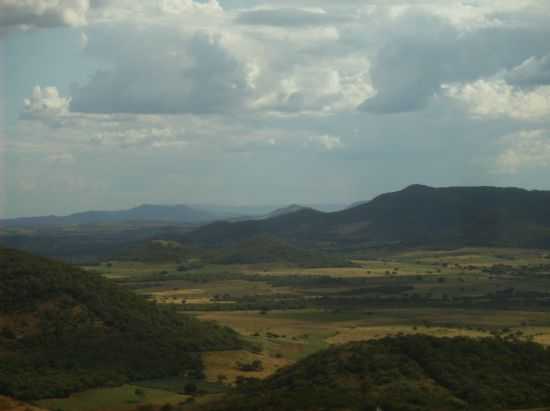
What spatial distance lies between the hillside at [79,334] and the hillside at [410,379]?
75.8 feet

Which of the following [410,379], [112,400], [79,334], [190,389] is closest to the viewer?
[410,379]

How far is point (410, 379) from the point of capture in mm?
92625

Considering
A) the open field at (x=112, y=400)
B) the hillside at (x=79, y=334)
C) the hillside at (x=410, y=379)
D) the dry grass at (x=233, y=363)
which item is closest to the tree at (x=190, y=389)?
the open field at (x=112, y=400)

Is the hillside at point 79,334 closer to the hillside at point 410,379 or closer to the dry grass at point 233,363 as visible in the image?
the dry grass at point 233,363

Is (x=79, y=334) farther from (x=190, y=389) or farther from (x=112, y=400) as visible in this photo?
(x=190, y=389)

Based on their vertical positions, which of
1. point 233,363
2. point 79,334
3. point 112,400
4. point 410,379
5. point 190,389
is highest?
point 79,334

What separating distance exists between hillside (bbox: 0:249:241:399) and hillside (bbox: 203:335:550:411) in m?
23.1

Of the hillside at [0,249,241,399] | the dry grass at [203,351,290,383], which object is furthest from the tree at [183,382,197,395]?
the hillside at [0,249,241,399]

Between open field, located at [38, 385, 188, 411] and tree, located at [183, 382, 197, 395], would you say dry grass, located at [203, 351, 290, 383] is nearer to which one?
tree, located at [183, 382, 197, 395]

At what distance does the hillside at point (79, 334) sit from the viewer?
11062cm

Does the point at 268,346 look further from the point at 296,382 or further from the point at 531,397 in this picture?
the point at 531,397

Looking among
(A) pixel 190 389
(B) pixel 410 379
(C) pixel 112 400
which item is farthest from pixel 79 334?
(B) pixel 410 379

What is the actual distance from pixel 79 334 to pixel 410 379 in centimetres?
5106

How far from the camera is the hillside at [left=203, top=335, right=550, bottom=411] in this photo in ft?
283
